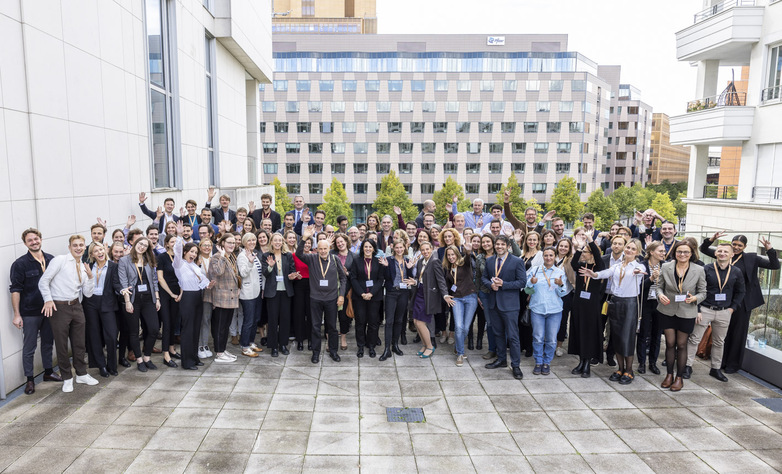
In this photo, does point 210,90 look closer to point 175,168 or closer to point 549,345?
point 175,168

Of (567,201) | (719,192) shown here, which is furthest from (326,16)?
(719,192)

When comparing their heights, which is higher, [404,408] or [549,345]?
[549,345]

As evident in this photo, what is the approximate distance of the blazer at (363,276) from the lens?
786 cm

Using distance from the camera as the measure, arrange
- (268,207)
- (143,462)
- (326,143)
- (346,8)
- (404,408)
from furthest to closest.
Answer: (346,8) → (326,143) → (268,207) → (404,408) → (143,462)

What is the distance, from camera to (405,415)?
6043 mm

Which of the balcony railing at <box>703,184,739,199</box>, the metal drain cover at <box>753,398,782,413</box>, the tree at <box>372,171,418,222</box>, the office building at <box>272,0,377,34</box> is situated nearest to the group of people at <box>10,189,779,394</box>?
the metal drain cover at <box>753,398,782,413</box>

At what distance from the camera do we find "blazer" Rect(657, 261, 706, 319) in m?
6.78

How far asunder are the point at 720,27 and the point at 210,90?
17913 mm

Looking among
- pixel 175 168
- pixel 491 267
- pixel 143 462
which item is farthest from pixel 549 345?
pixel 175 168

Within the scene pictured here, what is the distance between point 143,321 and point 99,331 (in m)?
Answer: 0.58

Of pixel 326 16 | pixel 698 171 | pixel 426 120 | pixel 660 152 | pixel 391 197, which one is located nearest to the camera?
pixel 698 171

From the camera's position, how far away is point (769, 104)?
16.5 m

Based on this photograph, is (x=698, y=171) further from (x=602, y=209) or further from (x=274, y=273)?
(x=602, y=209)

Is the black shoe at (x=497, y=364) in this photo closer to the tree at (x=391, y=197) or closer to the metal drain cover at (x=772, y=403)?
the metal drain cover at (x=772, y=403)
